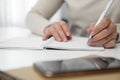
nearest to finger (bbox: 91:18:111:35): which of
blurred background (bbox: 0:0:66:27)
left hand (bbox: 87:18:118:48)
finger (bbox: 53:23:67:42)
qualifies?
left hand (bbox: 87:18:118:48)

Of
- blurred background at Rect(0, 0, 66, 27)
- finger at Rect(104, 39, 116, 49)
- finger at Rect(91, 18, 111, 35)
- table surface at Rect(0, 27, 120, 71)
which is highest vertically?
blurred background at Rect(0, 0, 66, 27)

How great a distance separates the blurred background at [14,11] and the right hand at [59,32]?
103cm

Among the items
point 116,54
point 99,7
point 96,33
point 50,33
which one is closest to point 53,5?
point 99,7

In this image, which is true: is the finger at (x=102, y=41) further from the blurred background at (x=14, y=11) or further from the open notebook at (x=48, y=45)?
the blurred background at (x=14, y=11)

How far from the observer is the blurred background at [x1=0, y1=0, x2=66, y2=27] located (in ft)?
6.95

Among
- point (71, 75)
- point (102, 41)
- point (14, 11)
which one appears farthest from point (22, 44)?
point (14, 11)

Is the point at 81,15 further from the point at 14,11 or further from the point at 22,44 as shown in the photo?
the point at 14,11

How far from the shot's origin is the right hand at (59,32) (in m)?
1.02

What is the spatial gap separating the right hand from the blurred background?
1.03 m

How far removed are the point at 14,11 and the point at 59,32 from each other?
1.19m

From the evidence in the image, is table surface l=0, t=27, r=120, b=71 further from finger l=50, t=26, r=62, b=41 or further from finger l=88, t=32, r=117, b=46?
finger l=50, t=26, r=62, b=41

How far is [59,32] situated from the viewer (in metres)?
1.03

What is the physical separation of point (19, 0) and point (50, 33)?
3.68 ft

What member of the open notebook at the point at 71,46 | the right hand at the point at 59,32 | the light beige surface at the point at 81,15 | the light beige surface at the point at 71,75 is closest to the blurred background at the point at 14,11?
the light beige surface at the point at 81,15
